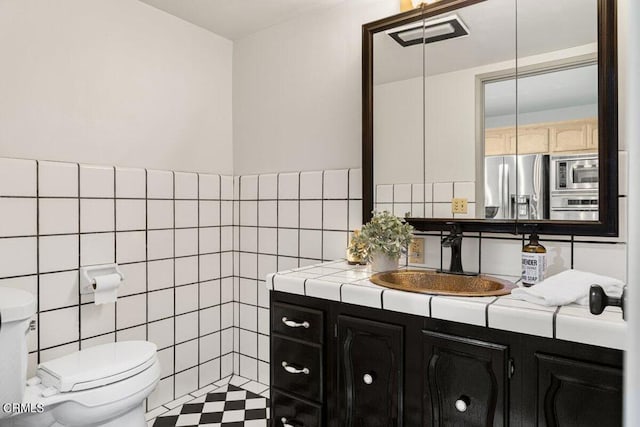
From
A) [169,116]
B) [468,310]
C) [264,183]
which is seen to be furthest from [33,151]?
[468,310]

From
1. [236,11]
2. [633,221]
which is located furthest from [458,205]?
[236,11]

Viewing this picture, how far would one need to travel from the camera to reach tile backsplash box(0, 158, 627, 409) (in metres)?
1.69

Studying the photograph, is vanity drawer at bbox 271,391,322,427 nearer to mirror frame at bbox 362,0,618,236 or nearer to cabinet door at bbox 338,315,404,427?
cabinet door at bbox 338,315,404,427

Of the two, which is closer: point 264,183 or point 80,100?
point 80,100

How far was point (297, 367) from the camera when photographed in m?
1.60

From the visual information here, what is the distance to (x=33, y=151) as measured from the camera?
5.74ft

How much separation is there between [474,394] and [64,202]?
1.83m

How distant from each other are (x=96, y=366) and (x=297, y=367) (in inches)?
31.6

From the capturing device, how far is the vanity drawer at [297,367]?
1.54 m

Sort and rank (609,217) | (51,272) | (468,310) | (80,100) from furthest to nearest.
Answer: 1. (80,100)
2. (51,272)
3. (609,217)
4. (468,310)

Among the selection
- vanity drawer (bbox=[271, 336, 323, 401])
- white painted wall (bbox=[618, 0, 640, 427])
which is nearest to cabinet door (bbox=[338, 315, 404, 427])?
vanity drawer (bbox=[271, 336, 323, 401])

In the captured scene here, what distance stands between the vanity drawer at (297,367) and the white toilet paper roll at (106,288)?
83cm

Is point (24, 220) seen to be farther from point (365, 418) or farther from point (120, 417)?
point (365, 418)

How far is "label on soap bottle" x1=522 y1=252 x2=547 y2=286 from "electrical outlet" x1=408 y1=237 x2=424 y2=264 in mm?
488
